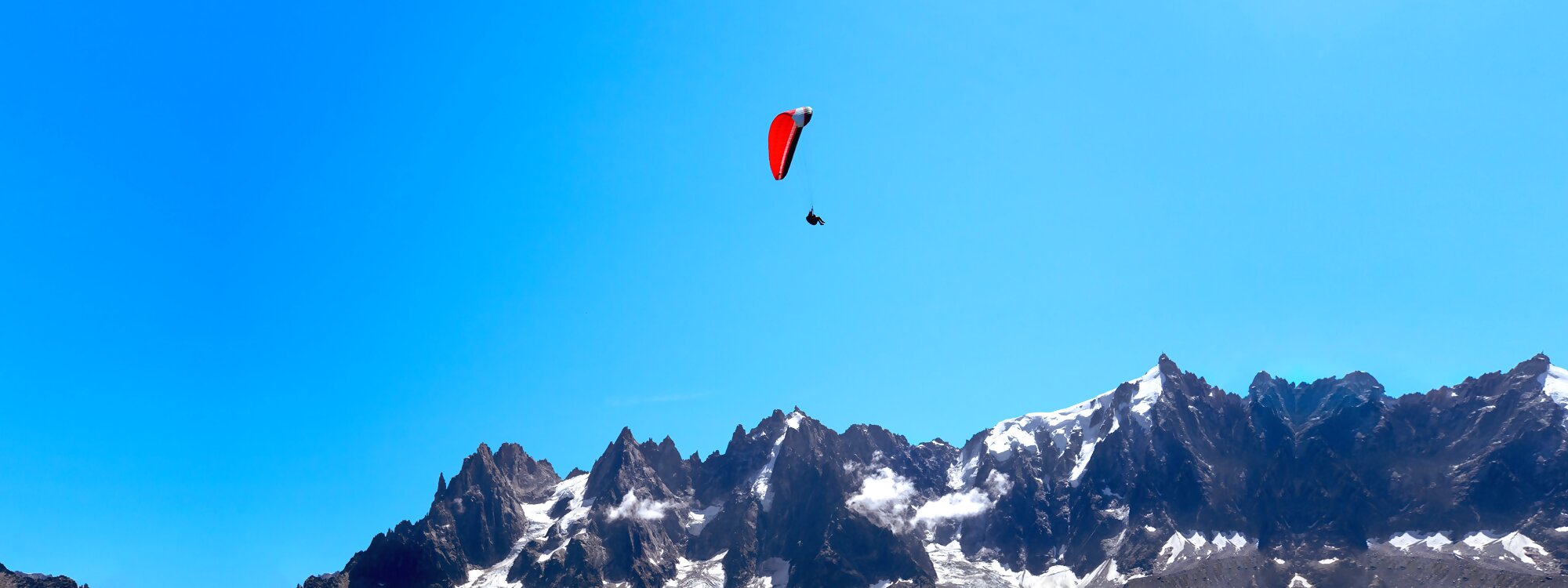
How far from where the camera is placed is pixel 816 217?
392 ft

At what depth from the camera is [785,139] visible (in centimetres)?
13100

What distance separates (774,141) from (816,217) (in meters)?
16.9

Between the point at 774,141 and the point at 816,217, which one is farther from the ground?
the point at 774,141

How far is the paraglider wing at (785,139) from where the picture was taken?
426 ft

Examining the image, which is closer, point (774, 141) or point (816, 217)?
point (816, 217)

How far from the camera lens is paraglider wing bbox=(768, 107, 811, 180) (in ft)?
426

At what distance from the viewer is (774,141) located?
13312 cm
